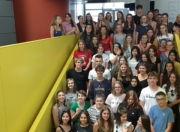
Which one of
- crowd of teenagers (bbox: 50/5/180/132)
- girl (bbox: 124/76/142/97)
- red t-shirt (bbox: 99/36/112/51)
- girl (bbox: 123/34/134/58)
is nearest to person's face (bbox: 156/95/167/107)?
crowd of teenagers (bbox: 50/5/180/132)

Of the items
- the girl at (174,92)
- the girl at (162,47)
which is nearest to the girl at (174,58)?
the girl at (162,47)

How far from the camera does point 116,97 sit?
4043 mm

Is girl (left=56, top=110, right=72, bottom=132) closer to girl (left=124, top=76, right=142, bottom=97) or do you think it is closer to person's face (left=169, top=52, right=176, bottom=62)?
girl (left=124, top=76, right=142, bottom=97)

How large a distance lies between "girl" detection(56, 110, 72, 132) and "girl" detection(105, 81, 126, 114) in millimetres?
724

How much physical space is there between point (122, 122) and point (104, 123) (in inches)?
10.5

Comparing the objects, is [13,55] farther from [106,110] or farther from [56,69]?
[56,69]

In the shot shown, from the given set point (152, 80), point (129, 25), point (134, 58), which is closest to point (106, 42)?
point (129, 25)

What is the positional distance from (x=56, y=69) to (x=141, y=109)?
1.96m

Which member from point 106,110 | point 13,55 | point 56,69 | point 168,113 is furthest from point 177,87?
point 13,55

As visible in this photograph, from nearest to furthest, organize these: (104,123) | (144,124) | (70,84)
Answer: (144,124) < (104,123) < (70,84)

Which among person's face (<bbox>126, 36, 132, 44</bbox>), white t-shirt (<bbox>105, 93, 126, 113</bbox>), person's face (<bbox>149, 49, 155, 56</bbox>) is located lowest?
white t-shirt (<bbox>105, 93, 126, 113</bbox>)

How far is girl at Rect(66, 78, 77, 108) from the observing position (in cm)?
434

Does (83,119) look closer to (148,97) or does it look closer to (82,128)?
(82,128)

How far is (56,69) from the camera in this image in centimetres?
493
